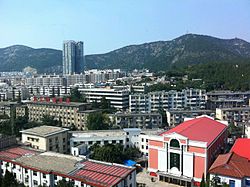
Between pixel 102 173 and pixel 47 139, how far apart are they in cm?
716

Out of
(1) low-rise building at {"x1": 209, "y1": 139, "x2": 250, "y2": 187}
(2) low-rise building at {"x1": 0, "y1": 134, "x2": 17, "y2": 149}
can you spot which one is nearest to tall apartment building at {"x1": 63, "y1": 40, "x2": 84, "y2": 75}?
(2) low-rise building at {"x1": 0, "y1": 134, "x2": 17, "y2": 149}

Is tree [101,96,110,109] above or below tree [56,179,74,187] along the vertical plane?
above

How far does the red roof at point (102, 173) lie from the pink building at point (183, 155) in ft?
13.5

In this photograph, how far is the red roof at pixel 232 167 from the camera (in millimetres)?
14875

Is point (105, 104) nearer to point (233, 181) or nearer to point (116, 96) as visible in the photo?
point (116, 96)

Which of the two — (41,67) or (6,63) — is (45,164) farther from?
(6,63)

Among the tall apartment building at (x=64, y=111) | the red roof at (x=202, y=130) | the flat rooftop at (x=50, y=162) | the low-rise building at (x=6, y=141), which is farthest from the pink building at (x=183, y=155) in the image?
the tall apartment building at (x=64, y=111)

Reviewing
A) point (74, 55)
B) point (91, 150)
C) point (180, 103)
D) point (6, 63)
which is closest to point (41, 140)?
point (91, 150)

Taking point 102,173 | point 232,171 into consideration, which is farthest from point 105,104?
point 232,171

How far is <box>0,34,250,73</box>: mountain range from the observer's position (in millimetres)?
105875

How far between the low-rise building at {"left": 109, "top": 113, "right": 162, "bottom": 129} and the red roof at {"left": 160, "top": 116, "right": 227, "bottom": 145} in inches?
341

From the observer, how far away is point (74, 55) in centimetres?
9025

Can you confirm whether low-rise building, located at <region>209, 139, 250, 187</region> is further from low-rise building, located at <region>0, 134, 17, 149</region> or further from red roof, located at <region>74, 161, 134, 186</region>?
low-rise building, located at <region>0, 134, 17, 149</region>

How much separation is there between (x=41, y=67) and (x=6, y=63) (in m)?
27.6
